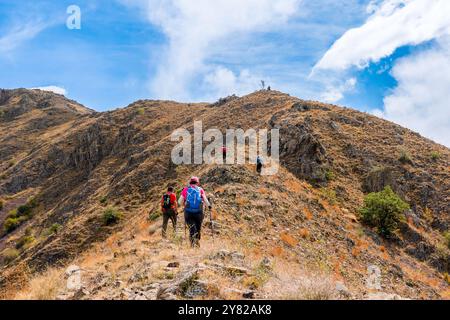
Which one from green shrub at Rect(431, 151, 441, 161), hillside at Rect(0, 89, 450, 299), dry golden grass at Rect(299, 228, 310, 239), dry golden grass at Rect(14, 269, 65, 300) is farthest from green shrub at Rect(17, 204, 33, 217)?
dry golden grass at Rect(14, 269, 65, 300)

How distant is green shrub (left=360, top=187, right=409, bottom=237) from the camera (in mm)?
24219

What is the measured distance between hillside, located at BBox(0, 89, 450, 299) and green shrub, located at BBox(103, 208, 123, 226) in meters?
0.76

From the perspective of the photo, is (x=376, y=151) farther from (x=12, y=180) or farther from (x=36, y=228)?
(x=12, y=180)

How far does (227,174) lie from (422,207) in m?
16.3

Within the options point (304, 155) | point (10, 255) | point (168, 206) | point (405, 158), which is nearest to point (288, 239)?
point (168, 206)

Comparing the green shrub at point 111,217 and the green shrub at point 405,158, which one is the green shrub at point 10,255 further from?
the green shrub at point 405,158

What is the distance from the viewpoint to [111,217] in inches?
1312

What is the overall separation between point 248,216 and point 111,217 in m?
18.3

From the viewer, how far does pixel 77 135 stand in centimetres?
7388

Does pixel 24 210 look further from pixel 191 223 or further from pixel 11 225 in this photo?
A: pixel 191 223

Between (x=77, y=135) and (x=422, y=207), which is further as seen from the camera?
(x=77, y=135)

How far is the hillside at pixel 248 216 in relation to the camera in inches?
322

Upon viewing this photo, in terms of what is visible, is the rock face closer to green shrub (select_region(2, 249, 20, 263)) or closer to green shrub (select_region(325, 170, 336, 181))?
green shrub (select_region(325, 170, 336, 181))

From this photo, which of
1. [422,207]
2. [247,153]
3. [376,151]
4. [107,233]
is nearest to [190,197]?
[247,153]
